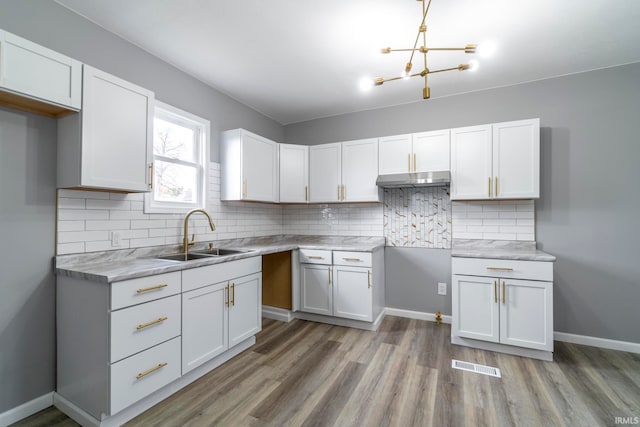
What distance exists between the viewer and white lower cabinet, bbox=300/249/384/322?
3.18 m

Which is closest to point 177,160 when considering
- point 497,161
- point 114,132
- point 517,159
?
point 114,132

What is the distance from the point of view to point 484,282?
8.88ft

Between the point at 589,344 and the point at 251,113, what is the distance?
449cm

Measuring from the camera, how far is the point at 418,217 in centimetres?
357

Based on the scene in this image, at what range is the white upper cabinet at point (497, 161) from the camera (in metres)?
2.80

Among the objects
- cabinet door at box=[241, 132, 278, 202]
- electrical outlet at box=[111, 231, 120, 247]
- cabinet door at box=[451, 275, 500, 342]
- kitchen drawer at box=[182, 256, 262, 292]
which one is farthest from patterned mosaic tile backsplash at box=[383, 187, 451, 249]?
electrical outlet at box=[111, 231, 120, 247]

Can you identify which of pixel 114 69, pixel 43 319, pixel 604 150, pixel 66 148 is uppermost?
pixel 114 69

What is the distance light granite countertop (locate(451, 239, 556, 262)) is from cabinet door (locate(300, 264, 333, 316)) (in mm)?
1395

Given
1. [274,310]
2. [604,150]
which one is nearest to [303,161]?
[274,310]

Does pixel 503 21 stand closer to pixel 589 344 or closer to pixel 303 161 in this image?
pixel 303 161

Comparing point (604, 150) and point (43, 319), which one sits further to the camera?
point (604, 150)

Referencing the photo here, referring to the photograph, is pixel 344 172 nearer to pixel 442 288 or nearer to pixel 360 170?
pixel 360 170

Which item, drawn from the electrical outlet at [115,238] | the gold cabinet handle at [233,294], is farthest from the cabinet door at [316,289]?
the electrical outlet at [115,238]
